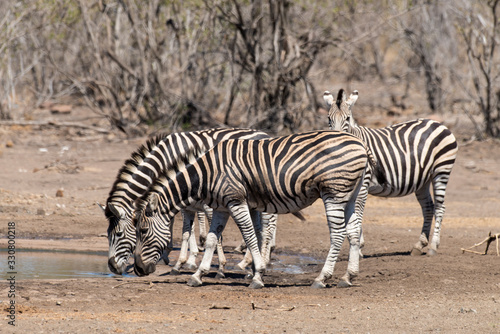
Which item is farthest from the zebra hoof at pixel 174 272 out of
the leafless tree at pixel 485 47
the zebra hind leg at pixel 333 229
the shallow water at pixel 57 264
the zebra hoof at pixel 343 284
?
the leafless tree at pixel 485 47

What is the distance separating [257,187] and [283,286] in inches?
44.4

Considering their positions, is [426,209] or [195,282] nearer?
[195,282]

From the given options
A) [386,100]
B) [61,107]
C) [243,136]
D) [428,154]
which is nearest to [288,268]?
[243,136]

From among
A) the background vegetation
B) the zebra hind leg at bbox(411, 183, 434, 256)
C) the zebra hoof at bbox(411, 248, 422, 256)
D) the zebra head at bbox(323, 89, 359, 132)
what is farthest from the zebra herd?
the background vegetation

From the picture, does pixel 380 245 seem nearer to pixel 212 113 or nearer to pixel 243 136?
pixel 243 136

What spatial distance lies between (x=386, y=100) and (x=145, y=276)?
61.7 ft

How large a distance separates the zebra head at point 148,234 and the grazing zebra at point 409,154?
2773 mm

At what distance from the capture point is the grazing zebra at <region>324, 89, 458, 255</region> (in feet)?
31.2

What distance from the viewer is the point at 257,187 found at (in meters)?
7.69

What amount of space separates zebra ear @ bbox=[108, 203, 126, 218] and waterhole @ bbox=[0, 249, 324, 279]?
84 cm

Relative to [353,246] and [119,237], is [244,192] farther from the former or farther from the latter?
[119,237]

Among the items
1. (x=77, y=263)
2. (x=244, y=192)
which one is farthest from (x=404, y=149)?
(x=77, y=263)

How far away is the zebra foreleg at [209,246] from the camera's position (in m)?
7.81

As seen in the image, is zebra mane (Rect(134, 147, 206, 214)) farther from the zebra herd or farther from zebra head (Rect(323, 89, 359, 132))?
zebra head (Rect(323, 89, 359, 132))
